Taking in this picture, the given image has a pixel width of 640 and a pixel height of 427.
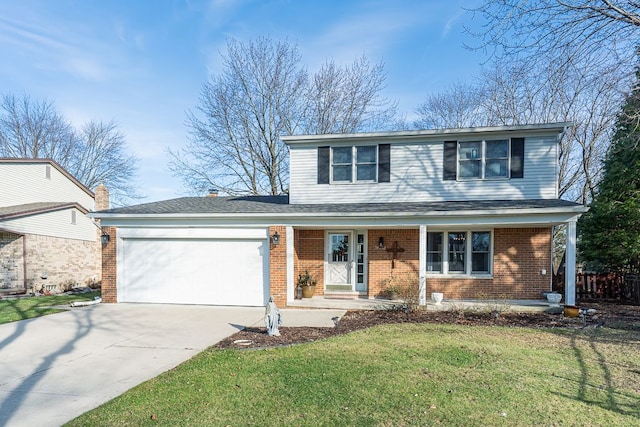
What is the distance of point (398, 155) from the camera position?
1180cm

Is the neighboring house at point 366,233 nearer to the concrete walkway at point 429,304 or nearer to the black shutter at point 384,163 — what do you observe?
the black shutter at point 384,163

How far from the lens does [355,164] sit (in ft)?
39.3

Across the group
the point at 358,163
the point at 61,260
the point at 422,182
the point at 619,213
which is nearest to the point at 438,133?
the point at 422,182

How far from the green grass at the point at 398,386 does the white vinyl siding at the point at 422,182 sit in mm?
5447

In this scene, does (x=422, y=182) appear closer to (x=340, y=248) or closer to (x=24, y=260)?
(x=340, y=248)

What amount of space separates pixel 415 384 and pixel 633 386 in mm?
2644

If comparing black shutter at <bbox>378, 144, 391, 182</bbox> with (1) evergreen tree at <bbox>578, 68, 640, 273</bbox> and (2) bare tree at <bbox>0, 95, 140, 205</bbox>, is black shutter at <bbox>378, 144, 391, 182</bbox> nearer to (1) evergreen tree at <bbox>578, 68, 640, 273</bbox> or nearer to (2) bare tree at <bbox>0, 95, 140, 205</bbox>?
(1) evergreen tree at <bbox>578, 68, 640, 273</bbox>

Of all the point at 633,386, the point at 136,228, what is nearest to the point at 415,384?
the point at 633,386

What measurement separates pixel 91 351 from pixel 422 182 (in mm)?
9503

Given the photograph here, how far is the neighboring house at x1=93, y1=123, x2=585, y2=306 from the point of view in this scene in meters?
10.8

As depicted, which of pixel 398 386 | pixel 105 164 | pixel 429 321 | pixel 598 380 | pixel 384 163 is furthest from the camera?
pixel 105 164

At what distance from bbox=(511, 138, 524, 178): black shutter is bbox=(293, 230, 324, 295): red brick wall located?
20.1ft

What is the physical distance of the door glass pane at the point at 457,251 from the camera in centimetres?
1145

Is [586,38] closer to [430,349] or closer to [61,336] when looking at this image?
[430,349]
